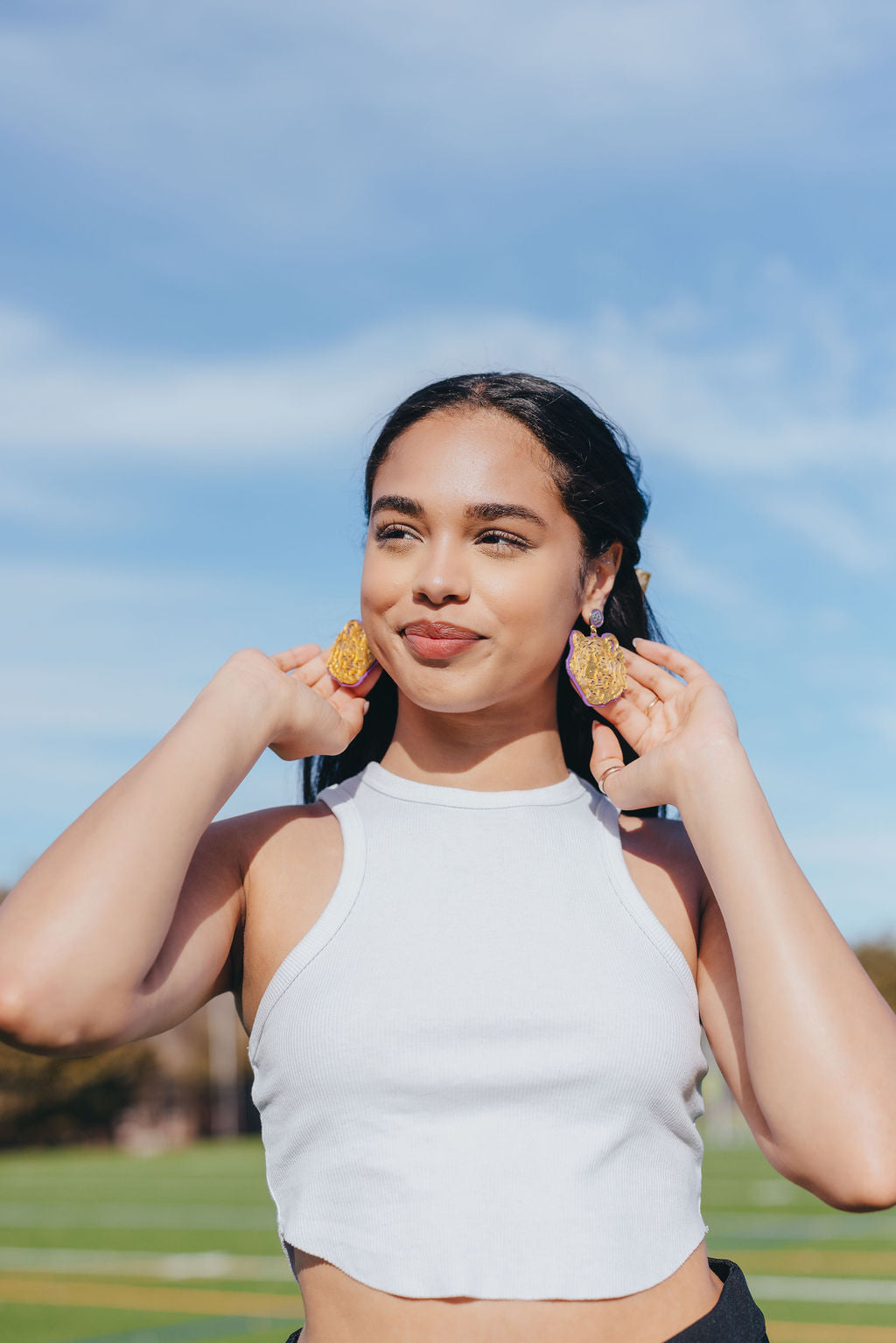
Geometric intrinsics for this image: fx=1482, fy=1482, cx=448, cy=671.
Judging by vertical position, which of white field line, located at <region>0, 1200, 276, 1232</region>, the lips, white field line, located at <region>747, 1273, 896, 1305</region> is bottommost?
white field line, located at <region>0, 1200, 276, 1232</region>

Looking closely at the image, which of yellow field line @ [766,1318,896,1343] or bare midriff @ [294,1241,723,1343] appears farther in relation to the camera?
yellow field line @ [766,1318,896,1343]

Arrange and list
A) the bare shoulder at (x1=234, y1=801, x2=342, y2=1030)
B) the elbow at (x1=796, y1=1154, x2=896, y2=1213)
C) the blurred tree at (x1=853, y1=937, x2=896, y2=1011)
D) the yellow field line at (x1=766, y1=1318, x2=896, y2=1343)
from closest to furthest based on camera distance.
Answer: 1. the elbow at (x1=796, y1=1154, x2=896, y2=1213)
2. the bare shoulder at (x1=234, y1=801, x2=342, y2=1030)
3. the yellow field line at (x1=766, y1=1318, x2=896, y2=1343)
4. the blurred tree at (x1=853, y1=937, x2=896, y2=1011)

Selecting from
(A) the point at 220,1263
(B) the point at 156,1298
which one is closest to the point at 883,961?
(A) the point at 220,1263

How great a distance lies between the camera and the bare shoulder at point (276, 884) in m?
2.54

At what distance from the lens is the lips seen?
2.63m

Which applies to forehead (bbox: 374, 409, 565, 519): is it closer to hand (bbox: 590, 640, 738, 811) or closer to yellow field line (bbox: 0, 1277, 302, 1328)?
hand (bbox: 590, 640, 738, 811)

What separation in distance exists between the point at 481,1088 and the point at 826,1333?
9462 mm

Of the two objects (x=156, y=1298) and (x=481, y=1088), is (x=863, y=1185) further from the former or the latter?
(x=156, y=1298)

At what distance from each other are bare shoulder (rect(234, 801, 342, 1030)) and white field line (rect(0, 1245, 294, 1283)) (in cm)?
1179

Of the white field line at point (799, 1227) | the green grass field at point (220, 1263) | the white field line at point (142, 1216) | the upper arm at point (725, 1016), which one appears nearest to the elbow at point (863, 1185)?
the upper arm at point (725, 1016)

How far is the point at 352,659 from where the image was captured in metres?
2.86

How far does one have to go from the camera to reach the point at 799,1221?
1700cm

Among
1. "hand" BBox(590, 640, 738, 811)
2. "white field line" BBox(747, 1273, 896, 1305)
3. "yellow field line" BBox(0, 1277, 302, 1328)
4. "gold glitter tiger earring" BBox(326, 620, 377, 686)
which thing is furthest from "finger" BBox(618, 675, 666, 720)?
"white field line" BBox(747, 1273, 896, 1305)

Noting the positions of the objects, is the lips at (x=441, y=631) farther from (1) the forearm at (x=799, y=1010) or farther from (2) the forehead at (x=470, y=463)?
(1) the forearm at (x=799, y=1010)
